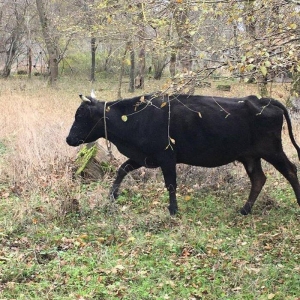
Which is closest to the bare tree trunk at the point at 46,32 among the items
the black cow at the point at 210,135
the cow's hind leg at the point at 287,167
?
the black cow at the point at 210,135

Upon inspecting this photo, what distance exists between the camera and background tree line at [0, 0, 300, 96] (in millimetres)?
5020

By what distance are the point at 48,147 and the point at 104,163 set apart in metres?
1.45

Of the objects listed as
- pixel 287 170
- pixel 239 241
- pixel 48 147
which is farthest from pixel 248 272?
pixel 48 147

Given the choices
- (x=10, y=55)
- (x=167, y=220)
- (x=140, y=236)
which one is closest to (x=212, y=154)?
(x=167, y=220)

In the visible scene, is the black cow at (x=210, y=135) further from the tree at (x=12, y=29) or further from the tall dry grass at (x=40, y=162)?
the tree at (x=12, y=29)

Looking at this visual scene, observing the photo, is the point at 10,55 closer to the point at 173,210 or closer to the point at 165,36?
the point at 165,36

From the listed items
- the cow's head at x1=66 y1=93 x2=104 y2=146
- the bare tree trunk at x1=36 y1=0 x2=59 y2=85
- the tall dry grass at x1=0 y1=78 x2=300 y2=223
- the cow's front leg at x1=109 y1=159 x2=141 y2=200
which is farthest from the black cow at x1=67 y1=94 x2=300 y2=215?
the bare tree trunk at x1=36 y1=0 x2=59 y2=85

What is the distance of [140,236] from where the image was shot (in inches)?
266

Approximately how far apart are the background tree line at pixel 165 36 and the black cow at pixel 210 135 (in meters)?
0.84

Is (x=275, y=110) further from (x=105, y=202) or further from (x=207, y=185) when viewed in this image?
(x=105, y=202)

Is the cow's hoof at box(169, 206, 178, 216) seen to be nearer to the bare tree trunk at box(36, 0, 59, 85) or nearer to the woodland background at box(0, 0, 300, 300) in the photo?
the woodland background at box(0, 0, 300, 300)

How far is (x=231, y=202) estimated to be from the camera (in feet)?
27.8

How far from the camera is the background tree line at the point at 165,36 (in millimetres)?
5020

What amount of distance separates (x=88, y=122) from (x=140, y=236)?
2.79m
